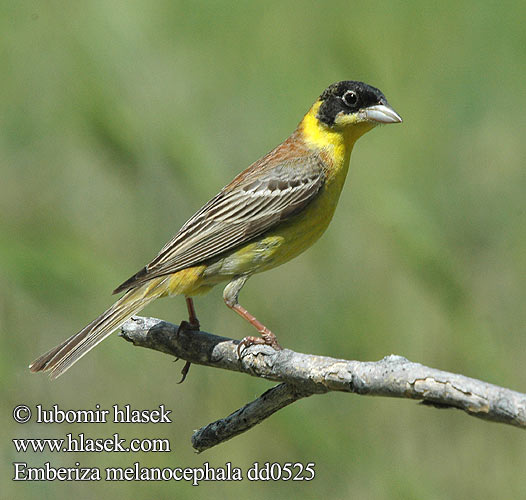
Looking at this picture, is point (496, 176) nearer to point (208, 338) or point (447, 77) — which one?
point (447, 77)

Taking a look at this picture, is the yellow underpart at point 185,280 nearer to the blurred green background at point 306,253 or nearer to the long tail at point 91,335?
the long tail at point 91,335

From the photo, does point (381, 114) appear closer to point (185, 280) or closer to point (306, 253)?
point (306, 253)

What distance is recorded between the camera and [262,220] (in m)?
4.68

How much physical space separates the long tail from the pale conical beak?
1.48m

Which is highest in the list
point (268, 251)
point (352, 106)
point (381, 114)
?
point (352, 106)

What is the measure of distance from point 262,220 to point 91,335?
109 centimetres

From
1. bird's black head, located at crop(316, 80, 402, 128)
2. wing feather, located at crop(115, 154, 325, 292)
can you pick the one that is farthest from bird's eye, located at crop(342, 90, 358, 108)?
wing feather, located at crop(115, 154, 325, 292)

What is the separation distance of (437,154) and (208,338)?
1712mm

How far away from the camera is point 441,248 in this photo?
460 centimetres

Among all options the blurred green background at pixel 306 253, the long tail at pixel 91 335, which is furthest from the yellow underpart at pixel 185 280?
the blurred green background at pixel 306 253

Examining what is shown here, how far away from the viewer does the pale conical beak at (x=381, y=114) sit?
4.57 m

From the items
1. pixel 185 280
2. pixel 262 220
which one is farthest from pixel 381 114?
pixel 185 280

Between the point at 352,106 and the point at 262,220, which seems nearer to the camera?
the point at 262,220

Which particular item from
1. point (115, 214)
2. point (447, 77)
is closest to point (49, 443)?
point (115, 214)
